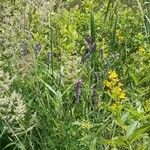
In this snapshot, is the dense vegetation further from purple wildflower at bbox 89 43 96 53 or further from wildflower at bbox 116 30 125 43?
wildflower at bbox 116 30 125 43

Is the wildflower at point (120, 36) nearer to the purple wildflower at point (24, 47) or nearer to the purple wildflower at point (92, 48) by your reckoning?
the purple wildflower at point (92, 48)

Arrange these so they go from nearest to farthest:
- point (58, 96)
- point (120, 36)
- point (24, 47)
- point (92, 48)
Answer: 1. point (58, 96)
2. point (24, 47)
3. point (92, 48)
4. point (120, 36)

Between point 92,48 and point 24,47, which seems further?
point 92,48

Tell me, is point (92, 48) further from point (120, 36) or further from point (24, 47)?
point (120, 36)

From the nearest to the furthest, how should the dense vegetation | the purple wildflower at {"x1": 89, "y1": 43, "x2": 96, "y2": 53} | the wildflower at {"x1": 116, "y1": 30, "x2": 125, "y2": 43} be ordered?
the dense vegetation, the purple wildflower at {"x1": 89, "y1": 43, "x2": 96, "y2": 53}, the wildflower at {"x1": 116, "y1": 30, "x2": 125, "y2": 43}

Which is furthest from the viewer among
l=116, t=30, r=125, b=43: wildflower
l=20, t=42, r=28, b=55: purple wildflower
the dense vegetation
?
l=116, t=30, r=125, b=43: wildflower

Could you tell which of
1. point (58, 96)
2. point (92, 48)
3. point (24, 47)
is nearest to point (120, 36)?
point (92, 48)

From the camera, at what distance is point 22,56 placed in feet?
9.13

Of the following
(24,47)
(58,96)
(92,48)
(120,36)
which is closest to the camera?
(58,96)

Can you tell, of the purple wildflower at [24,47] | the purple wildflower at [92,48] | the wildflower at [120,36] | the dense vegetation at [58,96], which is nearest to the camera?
the dense vegetation at [58,96]

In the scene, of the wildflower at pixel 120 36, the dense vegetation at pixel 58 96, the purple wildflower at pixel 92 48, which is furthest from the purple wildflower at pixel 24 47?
the wildflower at pixel 120 36

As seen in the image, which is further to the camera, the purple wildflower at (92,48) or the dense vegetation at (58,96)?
the purple wildflower at (92,48)

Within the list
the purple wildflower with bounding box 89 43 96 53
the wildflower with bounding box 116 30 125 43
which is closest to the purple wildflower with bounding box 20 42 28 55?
the purple wildflower with bounding box 89 43 96 53

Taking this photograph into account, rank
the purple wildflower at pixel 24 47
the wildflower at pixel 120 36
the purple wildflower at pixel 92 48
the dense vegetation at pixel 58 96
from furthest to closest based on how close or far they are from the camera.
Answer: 1. the wildflower at pixel 120 36
2. the purple wildflower at pixel 92 48
3. the purple wildflower at pixel 24 47
4. the dense vegetation at pixel 58 96
